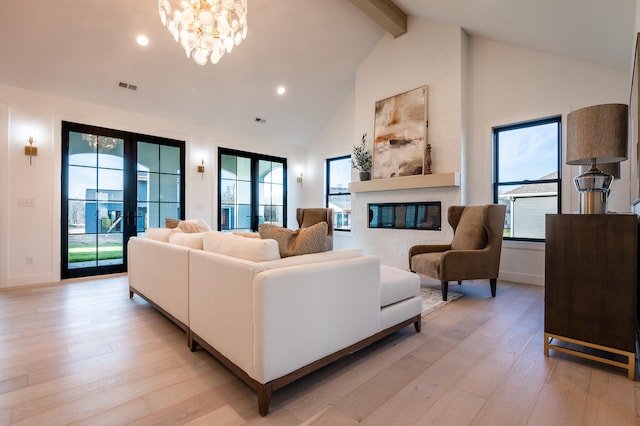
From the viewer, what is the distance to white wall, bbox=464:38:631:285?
3.65 meters

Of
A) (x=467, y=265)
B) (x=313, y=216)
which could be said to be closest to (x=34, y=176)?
(x=313, y=216)

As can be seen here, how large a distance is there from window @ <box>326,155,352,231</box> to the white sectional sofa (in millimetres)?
4527

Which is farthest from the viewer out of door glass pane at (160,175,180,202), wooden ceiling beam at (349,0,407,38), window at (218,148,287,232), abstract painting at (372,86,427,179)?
window at (218,148,287,232)

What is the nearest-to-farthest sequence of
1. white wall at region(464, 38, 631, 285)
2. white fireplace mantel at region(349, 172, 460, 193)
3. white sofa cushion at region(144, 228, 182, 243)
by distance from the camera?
1. white sofa cushion at region(144, 228, 182, 243)
2. white wall at region(464, 38, 631, 285)
3. white fireplace mantel at region(349, 172, 460, 193)

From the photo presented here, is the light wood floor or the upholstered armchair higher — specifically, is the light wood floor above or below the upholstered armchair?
below

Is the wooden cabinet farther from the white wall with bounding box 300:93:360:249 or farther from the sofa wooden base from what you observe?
the white wall with bounding box 300:93:360:249

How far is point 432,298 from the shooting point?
3430 mm

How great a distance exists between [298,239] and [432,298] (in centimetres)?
222

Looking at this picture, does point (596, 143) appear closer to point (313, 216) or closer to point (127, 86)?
point (313, 216)

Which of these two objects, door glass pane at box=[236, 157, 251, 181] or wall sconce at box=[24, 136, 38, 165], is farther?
door glass pane at box=[236, 157, 251, 181]

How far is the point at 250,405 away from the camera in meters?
1.53

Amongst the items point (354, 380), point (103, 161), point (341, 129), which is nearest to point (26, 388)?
point (354, 380)

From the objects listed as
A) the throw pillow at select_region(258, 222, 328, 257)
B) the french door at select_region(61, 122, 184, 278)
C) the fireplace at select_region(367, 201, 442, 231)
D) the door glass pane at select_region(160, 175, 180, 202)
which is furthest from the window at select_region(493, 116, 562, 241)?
the french door at select_region(61, 122, 184, 278)

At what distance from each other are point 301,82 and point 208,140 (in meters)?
2.12
